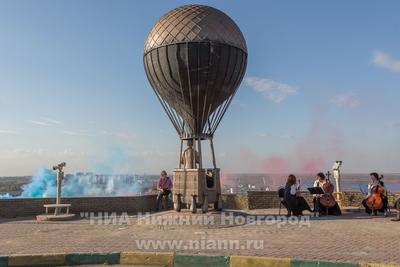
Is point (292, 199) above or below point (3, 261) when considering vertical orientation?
above

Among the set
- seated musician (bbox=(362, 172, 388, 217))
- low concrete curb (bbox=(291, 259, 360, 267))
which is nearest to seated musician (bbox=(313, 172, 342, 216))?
seated musician (bbox=(362, 172, 388, 217))

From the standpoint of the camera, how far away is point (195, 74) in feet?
51.2

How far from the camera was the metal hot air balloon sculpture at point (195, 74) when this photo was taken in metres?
15.4

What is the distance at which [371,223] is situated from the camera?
12312 millimetres

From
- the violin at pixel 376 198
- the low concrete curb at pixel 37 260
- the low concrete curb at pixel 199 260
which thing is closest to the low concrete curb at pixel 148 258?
the low concrete curb at pixel 199 260

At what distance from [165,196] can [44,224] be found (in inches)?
251

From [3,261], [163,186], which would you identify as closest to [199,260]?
[3,261]

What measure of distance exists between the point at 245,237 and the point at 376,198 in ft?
23.5

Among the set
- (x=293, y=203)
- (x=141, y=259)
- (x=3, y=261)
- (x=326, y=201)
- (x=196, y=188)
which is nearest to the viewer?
Result: (x=3, y=261)

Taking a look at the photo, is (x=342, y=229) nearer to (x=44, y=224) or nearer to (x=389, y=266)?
(x=389, y=266)

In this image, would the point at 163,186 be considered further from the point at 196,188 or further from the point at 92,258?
the point at 92,258

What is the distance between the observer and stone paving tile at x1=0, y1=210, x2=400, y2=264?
7699 mm

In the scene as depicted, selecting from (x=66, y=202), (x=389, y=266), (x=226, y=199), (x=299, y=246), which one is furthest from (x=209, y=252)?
(x=226, y=199)

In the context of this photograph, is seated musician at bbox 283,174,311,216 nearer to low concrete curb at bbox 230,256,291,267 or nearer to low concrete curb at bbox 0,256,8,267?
low concrete curb at bbox 230,256,291,267
